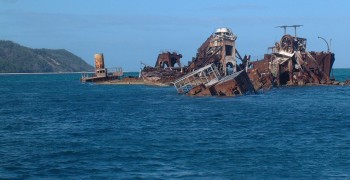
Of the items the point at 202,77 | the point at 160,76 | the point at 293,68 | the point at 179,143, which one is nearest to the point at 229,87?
the point at 202,77

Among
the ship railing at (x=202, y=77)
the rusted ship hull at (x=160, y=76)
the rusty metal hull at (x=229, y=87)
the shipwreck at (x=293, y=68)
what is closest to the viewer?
the rusty metal hull at (x=229, y=87)

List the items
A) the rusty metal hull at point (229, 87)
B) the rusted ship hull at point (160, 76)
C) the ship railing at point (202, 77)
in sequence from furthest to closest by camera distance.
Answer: the rusted ship hull at point (160, 76), the ship railing at point (202, 77), the rusty metal hull at point (229, 87)

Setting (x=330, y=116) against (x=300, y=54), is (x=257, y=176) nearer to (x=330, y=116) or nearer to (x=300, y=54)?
(x=330, y=116)

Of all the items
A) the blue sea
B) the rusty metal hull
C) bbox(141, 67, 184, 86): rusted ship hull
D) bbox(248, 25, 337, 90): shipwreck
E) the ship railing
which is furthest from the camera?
bbox(141, 67, 184, 86): rusted ship hull

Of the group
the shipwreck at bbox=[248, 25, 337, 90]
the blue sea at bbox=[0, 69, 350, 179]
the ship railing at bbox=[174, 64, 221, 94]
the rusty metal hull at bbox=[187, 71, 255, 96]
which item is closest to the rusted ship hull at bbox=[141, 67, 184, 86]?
the shipwreck at bbox=[248, 25, 337, 90]

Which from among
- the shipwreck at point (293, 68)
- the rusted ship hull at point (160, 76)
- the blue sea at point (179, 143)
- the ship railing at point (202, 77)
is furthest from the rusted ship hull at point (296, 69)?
the blue sea at point (179, 143)

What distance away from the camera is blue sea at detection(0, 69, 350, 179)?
20469mm

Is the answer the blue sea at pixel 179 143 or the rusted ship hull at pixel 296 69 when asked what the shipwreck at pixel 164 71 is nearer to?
the rusted ship hull at pixel 296 69

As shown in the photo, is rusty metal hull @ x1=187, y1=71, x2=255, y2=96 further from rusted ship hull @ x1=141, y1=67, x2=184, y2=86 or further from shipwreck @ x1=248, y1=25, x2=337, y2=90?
rusted ship hull @ x1=141, y1=67, x2=184, y2=86

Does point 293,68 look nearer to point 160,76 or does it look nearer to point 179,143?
point 160,76

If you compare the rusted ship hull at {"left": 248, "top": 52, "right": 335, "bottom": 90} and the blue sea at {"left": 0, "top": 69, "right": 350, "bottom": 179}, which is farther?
the rusted ship hull at {"left": 248, "top": 52, "right": 335, "bottom": 90}

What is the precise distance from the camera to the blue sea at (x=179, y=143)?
2047 cm

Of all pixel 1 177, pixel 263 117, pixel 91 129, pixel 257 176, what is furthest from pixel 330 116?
pixel 1 177

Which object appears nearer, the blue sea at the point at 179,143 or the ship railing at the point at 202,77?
the blue sea at the point at 179,143
